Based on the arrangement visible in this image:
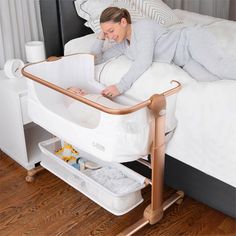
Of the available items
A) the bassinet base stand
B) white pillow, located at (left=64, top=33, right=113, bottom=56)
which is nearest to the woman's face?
white pillow, located at (left=64, top=33, right=113, bottom=56)

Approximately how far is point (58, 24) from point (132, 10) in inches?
17.8

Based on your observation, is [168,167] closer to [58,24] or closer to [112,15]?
[112,15]

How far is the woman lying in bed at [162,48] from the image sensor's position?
5.59 feet

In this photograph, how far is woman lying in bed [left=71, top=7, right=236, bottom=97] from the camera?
1704mm

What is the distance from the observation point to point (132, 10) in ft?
7.40

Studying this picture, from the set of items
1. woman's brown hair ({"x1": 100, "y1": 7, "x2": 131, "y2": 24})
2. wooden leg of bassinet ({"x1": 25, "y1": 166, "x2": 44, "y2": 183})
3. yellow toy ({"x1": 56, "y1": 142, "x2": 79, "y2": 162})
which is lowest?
wooden leg of bassinet ({"x1": 25, "y1": 166, "x2": 44, "y2": 183})

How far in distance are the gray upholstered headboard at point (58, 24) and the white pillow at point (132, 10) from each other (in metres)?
0.06

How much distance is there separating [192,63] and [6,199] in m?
1.14

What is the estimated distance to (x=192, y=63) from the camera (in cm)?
179

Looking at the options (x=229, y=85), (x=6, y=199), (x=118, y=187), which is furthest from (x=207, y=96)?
(x=6, y=199)

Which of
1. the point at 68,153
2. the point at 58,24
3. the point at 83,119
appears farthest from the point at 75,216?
the point at 58,24

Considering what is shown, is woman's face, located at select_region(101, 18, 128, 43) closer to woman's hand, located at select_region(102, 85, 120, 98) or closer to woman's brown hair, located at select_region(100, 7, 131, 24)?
woman's brown hair, located at select_region(100, 7, 131, 24)

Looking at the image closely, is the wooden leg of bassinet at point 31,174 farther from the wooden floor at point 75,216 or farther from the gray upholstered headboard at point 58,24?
the gray upholstered headboard at point 58,24

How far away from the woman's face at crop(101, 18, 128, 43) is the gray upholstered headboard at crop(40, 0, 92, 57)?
63 cm
